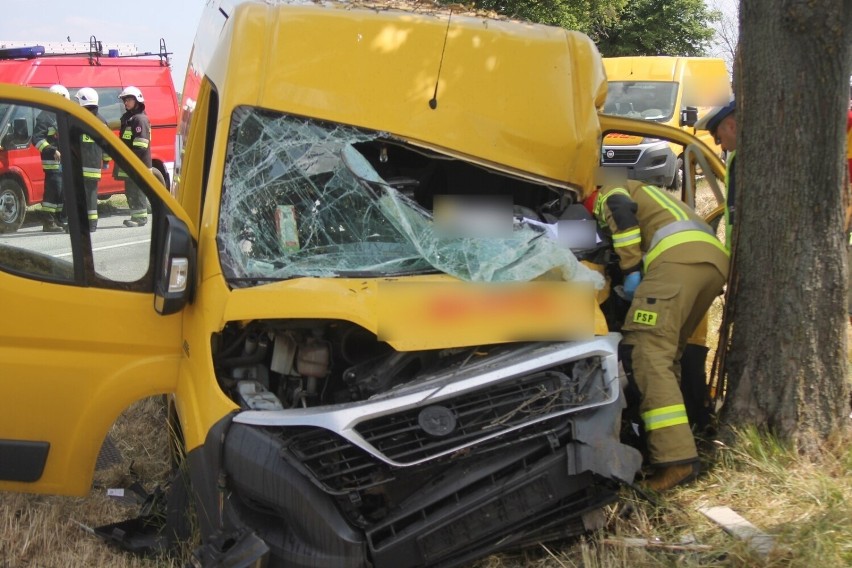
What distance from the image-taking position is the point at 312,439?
258 cm

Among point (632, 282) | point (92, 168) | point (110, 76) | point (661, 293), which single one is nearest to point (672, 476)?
point (661, 293)

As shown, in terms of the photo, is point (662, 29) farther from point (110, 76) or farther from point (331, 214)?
point (331, 214)

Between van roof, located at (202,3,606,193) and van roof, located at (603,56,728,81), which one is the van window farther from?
van roof, located at (603,56,728,81)

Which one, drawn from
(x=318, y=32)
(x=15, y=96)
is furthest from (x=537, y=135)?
(x=15, y=96)

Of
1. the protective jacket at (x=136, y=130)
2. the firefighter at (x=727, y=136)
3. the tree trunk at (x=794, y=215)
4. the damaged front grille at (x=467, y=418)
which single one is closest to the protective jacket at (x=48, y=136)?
the damaged front grille at (x=467, y=418)

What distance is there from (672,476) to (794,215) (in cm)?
115

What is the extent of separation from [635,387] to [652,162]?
27.7ft

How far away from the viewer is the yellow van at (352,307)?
8.50ft

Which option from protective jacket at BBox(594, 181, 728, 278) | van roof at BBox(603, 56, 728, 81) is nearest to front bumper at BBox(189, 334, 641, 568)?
protective jacket at BBox(594, 181, 728, 278)

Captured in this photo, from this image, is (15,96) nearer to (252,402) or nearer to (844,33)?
(252,402)

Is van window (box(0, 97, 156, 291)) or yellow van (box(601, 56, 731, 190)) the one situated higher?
van window (box(0, 97, 156, 291))

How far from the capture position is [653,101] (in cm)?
1209

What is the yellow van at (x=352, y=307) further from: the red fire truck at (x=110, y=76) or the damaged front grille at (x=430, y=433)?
the red fire truck at (x=110, y=76)

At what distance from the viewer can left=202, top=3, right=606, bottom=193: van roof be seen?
3.19 meters
